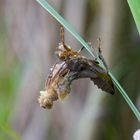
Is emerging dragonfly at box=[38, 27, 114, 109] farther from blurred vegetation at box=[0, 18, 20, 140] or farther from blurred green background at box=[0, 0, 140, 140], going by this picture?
blurred vegetation at box=[0, 18, 20, 140]

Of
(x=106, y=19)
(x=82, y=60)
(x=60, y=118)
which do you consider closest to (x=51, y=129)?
(x=60, y=118)

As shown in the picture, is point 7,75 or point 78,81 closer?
point 78,81

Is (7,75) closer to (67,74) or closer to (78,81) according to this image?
(78,81)

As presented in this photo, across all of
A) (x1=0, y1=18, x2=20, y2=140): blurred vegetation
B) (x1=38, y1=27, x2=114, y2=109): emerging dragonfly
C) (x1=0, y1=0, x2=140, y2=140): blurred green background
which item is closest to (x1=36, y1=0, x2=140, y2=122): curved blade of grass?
(x1=38, y1=27, x2=114, y2=109): emerging dragonfly

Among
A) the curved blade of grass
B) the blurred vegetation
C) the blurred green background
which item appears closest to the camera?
the curved blade of grass

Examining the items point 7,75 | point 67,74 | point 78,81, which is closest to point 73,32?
point 67,74

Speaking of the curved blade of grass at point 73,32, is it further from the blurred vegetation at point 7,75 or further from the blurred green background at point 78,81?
the blurred vegetation at point 7,75

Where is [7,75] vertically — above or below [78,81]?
above
